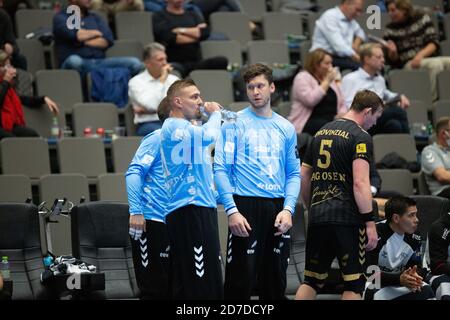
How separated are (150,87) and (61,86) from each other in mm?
1120

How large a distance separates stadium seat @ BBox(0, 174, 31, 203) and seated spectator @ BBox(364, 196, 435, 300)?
3201mm

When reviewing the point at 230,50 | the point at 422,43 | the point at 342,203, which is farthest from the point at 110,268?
the point at 422,43

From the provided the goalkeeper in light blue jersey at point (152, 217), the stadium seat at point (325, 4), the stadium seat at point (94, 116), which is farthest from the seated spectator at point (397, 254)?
the stadium seat at point (325, 4)

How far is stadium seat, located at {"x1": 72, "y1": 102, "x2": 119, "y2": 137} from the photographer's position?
11.1m

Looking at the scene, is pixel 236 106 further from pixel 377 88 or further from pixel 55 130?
pixel 55 130

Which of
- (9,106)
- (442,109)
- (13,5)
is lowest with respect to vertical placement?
(442,109)

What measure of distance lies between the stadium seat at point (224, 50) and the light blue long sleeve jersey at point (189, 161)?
485 centimetres

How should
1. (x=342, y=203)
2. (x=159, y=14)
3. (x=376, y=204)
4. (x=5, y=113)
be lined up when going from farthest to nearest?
(x=159, y=14)
(x=5, y=113)
(x=376, y=204)
(x=342, y=203)

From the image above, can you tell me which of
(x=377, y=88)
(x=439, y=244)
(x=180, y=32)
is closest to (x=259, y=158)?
(x=439, y=244)

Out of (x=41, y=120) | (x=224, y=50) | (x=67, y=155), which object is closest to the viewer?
(x=67, y=155)

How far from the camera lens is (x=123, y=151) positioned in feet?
34.6

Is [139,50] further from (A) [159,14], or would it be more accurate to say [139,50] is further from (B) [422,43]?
(B) [422,43]

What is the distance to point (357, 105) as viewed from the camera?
7.95 meters

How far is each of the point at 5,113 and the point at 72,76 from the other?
40.3 inches
